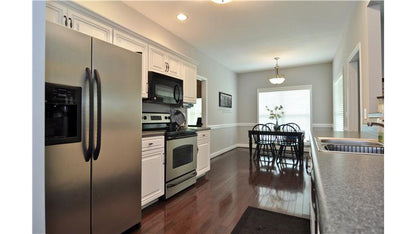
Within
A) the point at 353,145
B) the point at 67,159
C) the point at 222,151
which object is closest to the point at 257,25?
the point at 353,145

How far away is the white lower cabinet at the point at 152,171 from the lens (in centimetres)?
220

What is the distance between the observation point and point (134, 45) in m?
2.47

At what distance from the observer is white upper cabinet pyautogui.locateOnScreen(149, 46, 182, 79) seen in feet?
8.96

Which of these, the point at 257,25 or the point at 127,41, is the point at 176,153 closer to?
the point at 127,41

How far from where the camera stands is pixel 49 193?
4.16 feet

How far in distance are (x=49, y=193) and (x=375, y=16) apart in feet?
10.7

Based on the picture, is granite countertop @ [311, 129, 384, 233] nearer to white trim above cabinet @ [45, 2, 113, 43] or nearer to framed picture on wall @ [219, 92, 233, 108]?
white trim above cabinet @ [45, 2, 113, 43]

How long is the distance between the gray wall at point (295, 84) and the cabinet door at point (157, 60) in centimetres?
438

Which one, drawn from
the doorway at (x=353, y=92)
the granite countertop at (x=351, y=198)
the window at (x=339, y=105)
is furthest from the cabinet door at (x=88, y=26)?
the window at (x=339, y=105)

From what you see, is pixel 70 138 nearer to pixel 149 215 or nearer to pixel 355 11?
pixel 149 215

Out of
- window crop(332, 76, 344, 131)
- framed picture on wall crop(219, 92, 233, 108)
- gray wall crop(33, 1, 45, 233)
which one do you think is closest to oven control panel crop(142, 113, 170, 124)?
gray wall crop(33, 1, 45, 233)

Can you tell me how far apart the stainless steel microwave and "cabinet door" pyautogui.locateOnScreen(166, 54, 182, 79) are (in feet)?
0.39

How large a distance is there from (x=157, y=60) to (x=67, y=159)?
1.83 m
